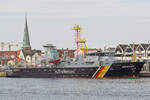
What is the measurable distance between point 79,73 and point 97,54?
460 centimetres

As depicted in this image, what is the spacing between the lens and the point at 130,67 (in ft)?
267

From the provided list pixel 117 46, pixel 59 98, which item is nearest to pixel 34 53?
pixel 117 46

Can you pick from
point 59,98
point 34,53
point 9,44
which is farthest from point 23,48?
point 59,98

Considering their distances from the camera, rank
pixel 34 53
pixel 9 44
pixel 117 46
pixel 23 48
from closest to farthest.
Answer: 1. pixel 117 46
2. pixel 34 53
3. pixel 23 48
4. pixel 9 44

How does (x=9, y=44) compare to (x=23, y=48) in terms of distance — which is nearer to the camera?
(x=23, y=48)

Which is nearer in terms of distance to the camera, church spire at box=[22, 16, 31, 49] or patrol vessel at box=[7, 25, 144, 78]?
patrol vessel at box=[7, 25, 144, 78]

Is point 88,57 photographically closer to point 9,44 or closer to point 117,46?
point 117,46

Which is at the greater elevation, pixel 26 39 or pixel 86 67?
pixel 26 39

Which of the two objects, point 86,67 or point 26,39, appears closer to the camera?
point 86,67

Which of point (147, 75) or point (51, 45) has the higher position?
point (51, 45)

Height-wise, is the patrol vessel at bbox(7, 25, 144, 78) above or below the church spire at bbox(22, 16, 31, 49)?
below

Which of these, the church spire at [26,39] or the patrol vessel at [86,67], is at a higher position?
the church spire at [26,39]

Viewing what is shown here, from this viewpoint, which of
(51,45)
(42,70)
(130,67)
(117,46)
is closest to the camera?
(130,67)

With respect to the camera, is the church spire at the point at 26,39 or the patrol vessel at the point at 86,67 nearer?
the patrol vessel at the point at 86,67
